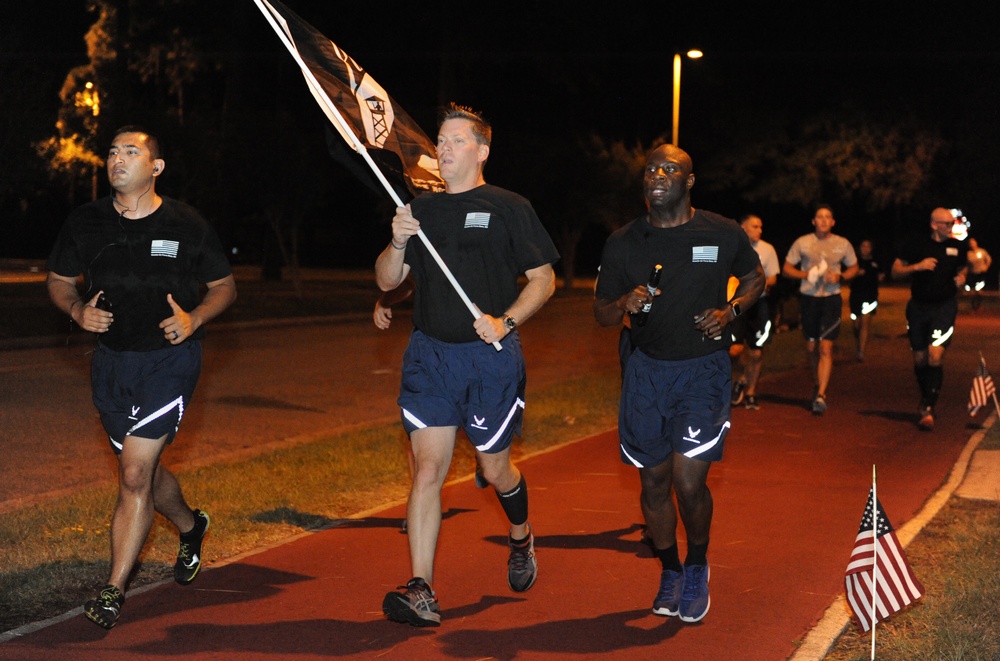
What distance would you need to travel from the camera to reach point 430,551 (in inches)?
212

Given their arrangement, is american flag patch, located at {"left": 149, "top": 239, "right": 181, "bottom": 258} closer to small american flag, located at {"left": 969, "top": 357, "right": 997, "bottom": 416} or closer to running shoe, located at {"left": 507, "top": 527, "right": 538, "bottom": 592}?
running shoe, located at {"left": 507, "top": 527, "right": 538, "bottom": 592}

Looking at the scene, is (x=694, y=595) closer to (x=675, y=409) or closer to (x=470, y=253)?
(x=675, y=409)

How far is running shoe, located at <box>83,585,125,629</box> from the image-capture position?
511cm

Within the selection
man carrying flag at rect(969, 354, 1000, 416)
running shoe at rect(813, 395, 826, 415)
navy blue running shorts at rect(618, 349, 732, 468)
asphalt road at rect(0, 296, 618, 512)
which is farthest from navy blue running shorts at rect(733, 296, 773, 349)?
navy blue running shorts at rect(618, 349, 732, 468)

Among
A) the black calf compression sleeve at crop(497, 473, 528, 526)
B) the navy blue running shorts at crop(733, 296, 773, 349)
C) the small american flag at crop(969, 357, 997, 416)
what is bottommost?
→ the small american flag at crop(969, 357, 997, 416)

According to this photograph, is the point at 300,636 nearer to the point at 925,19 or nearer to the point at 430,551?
the point at 430,551

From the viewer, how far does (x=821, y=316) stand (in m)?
12.5

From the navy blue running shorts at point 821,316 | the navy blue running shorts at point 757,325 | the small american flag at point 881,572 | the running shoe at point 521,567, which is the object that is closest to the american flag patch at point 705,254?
the small american flag at point 881,572

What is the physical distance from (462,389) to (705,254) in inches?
48.3

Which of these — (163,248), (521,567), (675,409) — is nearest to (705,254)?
(675,409)

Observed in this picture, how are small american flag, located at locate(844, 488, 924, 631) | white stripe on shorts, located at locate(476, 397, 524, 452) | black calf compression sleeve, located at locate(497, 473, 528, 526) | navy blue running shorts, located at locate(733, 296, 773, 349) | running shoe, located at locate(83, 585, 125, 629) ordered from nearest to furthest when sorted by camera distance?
small american flag, located at locate(844, 488, 924, 631) → running shoe, located at locate(83, 585, 125, 629) → white stripe on shorts, located at locate(476, 397, 524, 452) → black calf compression sleeve, located at locate(497, 473, 528, 526) → navy blue running shorts, located at locate(733, 296, 773, 349)

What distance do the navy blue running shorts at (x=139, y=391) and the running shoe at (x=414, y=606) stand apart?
1.23 meters

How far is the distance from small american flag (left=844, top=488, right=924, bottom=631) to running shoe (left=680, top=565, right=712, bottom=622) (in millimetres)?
766

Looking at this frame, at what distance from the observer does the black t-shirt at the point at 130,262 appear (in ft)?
17.9
